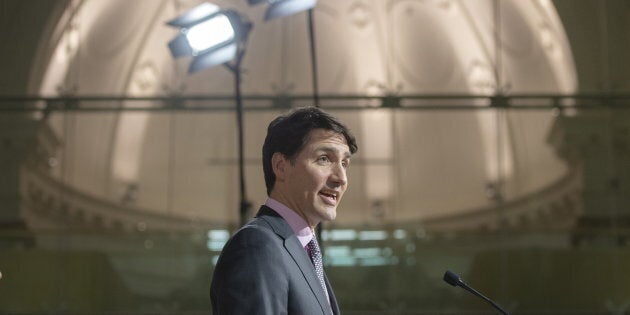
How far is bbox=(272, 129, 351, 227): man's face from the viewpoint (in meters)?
2.69

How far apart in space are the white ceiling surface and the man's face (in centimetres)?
770

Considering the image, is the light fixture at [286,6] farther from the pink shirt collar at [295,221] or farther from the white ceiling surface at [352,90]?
the pink shirt collar at [295,221]

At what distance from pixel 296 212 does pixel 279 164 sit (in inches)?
5.2

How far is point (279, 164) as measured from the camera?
273 cm

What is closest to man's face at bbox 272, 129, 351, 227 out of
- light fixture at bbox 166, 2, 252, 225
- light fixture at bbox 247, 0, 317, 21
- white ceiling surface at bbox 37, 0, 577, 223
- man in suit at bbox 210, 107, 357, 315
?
man in suit at bbox 210, 107, 357, 315

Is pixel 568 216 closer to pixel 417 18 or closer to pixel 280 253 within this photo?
pixel 417 18

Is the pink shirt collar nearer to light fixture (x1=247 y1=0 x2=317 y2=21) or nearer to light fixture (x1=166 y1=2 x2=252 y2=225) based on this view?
light fixture (x1=166 y1=2 x2=252 y2=225)

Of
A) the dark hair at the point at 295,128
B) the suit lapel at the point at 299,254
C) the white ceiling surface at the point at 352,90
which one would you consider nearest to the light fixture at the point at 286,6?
the white ceiling surface at the point at 352,90

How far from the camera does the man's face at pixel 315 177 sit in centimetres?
269

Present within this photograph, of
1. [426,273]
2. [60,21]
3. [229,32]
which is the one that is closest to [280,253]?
[229,32]

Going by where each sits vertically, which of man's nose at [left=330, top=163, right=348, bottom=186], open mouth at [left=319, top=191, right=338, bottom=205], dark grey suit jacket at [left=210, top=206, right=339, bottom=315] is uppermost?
man's nose at [left=330, top=163, right=348, bottom=186]

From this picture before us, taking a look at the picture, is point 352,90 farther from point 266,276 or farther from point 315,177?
point 266,276

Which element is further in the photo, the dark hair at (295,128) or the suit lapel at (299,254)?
the dark hair at (295,128)

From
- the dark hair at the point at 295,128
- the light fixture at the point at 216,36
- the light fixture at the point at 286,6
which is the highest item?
the light fixture at the point at 286,6
